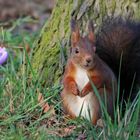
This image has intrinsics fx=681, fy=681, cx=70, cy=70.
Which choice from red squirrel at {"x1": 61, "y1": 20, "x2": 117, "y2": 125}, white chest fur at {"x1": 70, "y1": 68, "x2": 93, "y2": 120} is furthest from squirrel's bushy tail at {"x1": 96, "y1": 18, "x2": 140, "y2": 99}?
white chest fur at {"x1": 70, "y1": 68, "x2": 93, "y2": 120}

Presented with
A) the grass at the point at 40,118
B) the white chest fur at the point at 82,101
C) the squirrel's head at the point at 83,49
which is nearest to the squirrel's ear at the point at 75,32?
the squirrel's head at the point at 83,49

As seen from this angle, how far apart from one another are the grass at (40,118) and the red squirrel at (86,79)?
10 cm

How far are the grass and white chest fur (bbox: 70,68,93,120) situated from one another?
0.25 feet

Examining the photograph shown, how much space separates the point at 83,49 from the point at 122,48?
42 cm

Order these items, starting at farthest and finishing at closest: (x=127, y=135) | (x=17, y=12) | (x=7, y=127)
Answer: (x=17, y=12)
(x=7, y=127)
(x=127, y=135)

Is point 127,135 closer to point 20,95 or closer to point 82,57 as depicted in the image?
point 82,57

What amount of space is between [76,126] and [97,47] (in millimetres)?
643

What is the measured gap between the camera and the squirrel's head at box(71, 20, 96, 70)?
4.51 m


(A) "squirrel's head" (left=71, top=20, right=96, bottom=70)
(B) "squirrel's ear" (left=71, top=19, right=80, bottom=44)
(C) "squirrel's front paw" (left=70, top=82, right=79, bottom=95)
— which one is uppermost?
(B) "squirrel's ear" (left=71, top=19, right=80, bottom=44)

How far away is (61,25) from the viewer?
535 cm

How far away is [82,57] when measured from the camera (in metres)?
4.54

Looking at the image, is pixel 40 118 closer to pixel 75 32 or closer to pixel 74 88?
pixel 74 88

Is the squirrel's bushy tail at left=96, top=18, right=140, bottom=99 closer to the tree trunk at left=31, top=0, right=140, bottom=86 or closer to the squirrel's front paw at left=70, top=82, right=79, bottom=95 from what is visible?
the tree trunk at left=31, top=0, right=140, bottom=86

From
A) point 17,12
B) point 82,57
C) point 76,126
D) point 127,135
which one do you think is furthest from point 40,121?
point 17,12
